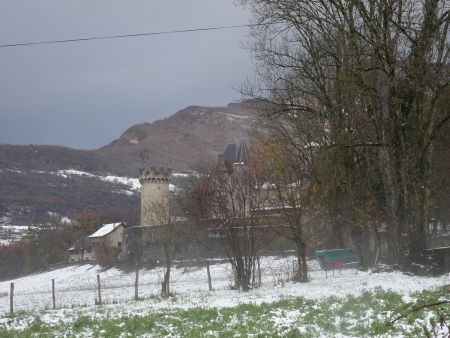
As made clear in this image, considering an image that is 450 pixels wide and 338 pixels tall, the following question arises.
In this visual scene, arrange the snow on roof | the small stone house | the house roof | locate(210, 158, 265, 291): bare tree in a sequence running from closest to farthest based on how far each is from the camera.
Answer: locate(210, 158, 265, 291): bare tree → the snow on roof → the small stone house → the house roof

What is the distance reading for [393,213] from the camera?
17.7 metres

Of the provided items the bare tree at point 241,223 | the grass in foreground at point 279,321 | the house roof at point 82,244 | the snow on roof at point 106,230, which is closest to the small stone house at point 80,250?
the house roof at point 82,244

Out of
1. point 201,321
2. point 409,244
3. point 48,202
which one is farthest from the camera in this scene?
point 48,202

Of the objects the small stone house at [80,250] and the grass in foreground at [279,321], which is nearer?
the grass in foreground at [279,321]

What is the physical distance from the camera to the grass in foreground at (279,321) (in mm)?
8516

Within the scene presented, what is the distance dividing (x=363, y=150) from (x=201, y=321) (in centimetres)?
1234

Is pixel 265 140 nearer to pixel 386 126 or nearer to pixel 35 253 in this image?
pixel 386 126

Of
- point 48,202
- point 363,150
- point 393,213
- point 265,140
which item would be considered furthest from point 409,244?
point 48,202

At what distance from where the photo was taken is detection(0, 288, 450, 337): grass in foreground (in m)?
8.52

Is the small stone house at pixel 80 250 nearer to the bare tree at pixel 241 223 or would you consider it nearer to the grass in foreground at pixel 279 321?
the bare tree at pixel 241 223

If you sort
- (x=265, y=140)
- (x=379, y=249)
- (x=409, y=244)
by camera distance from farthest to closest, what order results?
1. (x=265, y=140)
2. (x=379, y=249)
3. (x=409, y=244)

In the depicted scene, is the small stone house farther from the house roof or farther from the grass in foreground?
the grass in foreground

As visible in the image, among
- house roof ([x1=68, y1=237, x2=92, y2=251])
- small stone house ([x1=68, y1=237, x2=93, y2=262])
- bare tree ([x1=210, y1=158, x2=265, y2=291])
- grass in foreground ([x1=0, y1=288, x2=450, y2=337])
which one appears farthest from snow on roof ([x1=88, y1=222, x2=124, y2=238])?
grass in foreground ([x1=0, y1=288, x2=450, y2=337])

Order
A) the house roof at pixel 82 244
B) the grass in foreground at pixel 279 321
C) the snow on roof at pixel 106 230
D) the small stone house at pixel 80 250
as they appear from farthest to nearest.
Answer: the house roof at pixel 82 244 < the small stone house at pixel 80 250 < the snow on roof at pixel 106 230 < the grass in foreground at pixel 279 321
